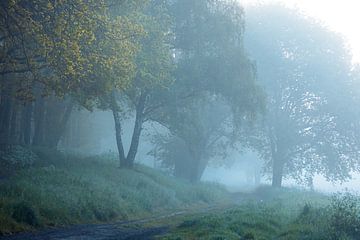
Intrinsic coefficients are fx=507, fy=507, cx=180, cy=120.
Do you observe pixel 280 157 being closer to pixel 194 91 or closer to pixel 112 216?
pixel 194 91

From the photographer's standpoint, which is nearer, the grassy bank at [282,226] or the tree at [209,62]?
the grassy bank at [282,226]

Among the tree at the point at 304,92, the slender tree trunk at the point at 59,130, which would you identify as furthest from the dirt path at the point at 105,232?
the tree at the point at 304,92

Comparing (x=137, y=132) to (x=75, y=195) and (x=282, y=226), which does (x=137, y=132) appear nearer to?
(x=75, y=195)

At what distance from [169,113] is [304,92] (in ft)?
67.5

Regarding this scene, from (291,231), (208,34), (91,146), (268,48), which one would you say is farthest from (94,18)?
(91,146)

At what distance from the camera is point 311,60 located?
53.3 m

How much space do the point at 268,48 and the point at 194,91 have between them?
18.7m

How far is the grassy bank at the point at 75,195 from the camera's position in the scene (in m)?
17.4

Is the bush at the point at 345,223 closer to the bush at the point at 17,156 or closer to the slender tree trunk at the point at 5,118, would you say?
the bush at the point at 17,156

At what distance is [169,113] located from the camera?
39.2 m

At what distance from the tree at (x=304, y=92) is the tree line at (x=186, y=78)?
11 cm

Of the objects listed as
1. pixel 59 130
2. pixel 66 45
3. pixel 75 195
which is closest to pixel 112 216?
pixel 75 195

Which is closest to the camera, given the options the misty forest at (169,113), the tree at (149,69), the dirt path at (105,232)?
the dirt path at (105,232)

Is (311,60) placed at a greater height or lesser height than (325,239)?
greater
